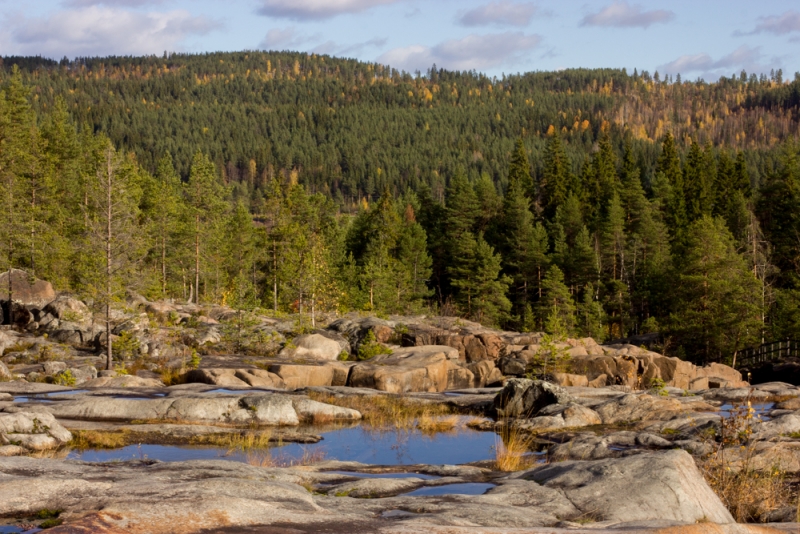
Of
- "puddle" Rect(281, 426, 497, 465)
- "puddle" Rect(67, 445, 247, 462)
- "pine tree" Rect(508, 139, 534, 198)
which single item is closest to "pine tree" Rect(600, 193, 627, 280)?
"pine tree" Rect(508, 139, 534, 198)

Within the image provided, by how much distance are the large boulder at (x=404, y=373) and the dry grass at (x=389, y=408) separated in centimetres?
467

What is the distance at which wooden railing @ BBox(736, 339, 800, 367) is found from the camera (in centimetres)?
4062

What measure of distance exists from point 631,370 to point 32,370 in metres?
24.4

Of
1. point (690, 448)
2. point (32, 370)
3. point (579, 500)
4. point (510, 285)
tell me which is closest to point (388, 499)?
point (579, 500)

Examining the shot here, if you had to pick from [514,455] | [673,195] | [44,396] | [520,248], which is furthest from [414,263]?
[514,455]

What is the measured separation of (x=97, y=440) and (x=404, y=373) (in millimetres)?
14227

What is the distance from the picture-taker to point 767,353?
43531 millimetres

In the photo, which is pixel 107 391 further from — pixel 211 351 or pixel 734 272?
pixel 734 272

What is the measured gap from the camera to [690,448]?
13266 mm

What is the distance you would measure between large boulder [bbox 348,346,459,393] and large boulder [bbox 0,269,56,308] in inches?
770

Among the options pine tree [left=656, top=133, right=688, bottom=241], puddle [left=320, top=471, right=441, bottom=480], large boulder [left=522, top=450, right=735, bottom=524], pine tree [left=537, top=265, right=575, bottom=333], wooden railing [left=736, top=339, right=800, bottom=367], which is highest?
pine tree [left=656, top=133, right=688, bottom=241]

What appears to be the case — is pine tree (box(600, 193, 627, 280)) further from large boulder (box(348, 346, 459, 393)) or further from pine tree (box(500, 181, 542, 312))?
large boulder (box(348, 346, 459, 393))

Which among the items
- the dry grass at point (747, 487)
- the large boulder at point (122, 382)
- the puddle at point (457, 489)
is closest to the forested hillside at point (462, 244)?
the large boulder at point (122, 382)

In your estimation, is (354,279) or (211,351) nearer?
(211,351)
